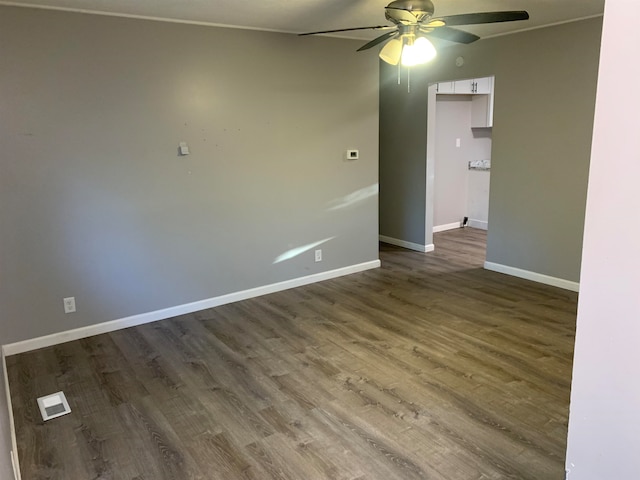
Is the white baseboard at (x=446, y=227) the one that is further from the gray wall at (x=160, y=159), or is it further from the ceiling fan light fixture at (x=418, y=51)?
the ceiling fan light fixture at (x=418, y=51)

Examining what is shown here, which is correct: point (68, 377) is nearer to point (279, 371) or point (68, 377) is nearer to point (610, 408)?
point (279, 371)

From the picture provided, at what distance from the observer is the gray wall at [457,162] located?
705 centimetres

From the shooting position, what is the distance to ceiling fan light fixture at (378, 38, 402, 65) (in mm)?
3207

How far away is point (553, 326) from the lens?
378 centimetres

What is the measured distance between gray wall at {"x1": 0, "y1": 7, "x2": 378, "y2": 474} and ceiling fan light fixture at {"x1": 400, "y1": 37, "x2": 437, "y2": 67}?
1570 millimetres

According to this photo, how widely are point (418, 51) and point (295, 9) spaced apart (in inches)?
39.2

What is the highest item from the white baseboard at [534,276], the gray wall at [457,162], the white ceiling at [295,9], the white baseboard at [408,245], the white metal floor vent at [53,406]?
the white ceiling at [295,9]

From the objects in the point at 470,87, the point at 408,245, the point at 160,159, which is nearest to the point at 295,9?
the point at 160,159

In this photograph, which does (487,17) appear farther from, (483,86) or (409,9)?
(483,86)

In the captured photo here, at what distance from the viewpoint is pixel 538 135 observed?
4598 millimetres

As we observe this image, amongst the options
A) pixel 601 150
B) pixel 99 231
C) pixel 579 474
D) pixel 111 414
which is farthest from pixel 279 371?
pixel 601 150

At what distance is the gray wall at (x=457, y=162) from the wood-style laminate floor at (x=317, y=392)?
10.0 ft

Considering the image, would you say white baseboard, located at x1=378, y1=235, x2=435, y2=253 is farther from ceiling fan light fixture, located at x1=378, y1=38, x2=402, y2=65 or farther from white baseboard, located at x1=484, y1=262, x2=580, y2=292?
ceiling fan light fixture, located at x1=378, y1=38, x2=402, y2=65

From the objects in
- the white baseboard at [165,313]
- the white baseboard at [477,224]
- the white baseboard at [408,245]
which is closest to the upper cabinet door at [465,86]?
the white baseboard at [477,224]
